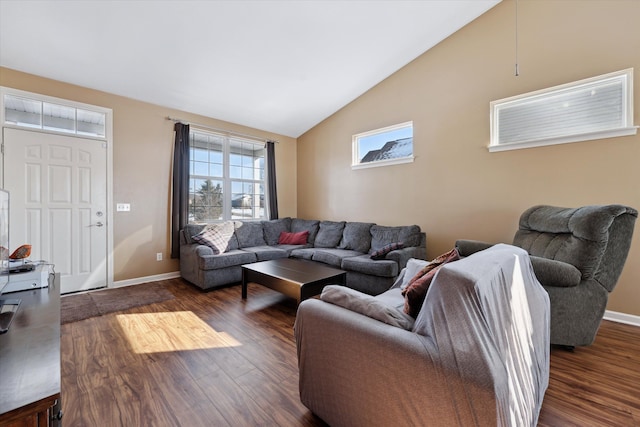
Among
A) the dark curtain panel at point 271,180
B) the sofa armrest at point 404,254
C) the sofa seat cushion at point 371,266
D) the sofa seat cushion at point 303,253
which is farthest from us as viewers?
the dark curtain panel at point 271,180

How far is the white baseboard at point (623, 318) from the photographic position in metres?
2.55

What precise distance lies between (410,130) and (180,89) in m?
3.27

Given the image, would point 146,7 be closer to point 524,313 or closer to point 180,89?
point 180,89

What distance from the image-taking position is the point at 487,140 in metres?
3.29

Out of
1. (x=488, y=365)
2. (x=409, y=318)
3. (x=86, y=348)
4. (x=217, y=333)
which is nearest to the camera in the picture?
(x=488, y=365)

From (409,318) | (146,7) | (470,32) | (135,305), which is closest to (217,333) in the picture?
(135,305)

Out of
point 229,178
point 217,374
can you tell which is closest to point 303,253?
point 229,178

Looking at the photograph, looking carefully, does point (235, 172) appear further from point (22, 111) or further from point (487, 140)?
point (487, 140)

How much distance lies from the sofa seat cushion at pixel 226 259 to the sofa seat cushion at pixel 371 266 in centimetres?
136

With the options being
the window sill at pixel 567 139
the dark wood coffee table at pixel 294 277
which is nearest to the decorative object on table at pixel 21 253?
the dark wood coffee table at pixel 294 277

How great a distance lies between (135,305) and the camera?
2.99 metres

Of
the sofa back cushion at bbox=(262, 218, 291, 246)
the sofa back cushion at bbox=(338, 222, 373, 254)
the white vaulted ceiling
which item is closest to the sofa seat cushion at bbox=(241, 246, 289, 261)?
the sofa back cushion at bbox=(262, 218, 291, 246)

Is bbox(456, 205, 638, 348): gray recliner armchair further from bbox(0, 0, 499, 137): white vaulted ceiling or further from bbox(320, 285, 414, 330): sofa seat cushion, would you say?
bbox(0, 0, 499, 137): white vaulted ceiling

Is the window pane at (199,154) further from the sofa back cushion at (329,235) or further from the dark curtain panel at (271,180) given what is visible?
the sofa back cushion at (329,235)
